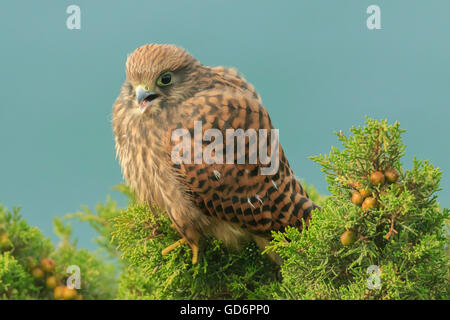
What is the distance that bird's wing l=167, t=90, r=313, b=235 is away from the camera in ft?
8.91

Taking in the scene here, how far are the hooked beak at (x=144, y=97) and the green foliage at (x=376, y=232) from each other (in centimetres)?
101

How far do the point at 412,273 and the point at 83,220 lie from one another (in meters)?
2.89

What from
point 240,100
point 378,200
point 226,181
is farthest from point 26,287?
point 378,200

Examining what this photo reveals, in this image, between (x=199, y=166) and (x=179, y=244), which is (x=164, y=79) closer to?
(x=199, y=166)

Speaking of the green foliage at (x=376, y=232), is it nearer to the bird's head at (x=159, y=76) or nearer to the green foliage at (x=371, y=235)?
the green foliage at (x=371, y=235)

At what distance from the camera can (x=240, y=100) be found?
9.41 feet

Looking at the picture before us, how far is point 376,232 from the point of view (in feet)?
7.15

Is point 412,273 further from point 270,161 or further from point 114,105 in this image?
point 114,105

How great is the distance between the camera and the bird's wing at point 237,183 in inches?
107

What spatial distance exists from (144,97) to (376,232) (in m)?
1.37

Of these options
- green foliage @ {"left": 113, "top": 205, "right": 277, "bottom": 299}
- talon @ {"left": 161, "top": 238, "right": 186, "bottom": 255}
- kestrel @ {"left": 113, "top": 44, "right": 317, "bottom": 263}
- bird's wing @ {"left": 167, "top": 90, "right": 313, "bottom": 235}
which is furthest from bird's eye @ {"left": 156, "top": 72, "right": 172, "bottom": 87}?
talon @ {"left": 161, "top": 238, "right": 186, "bottom": 255}

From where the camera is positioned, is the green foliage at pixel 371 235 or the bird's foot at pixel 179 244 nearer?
the green foliage at pixel 371 235

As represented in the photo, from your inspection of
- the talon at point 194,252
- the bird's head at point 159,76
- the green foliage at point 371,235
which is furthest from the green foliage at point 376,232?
the bird's head at point 159,76

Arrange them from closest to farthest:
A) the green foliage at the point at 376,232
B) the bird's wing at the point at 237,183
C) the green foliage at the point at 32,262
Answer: the green foliage at the point at 376,232
the bird's wing at the point at 237,183
the green foliage at the point at 32,262
